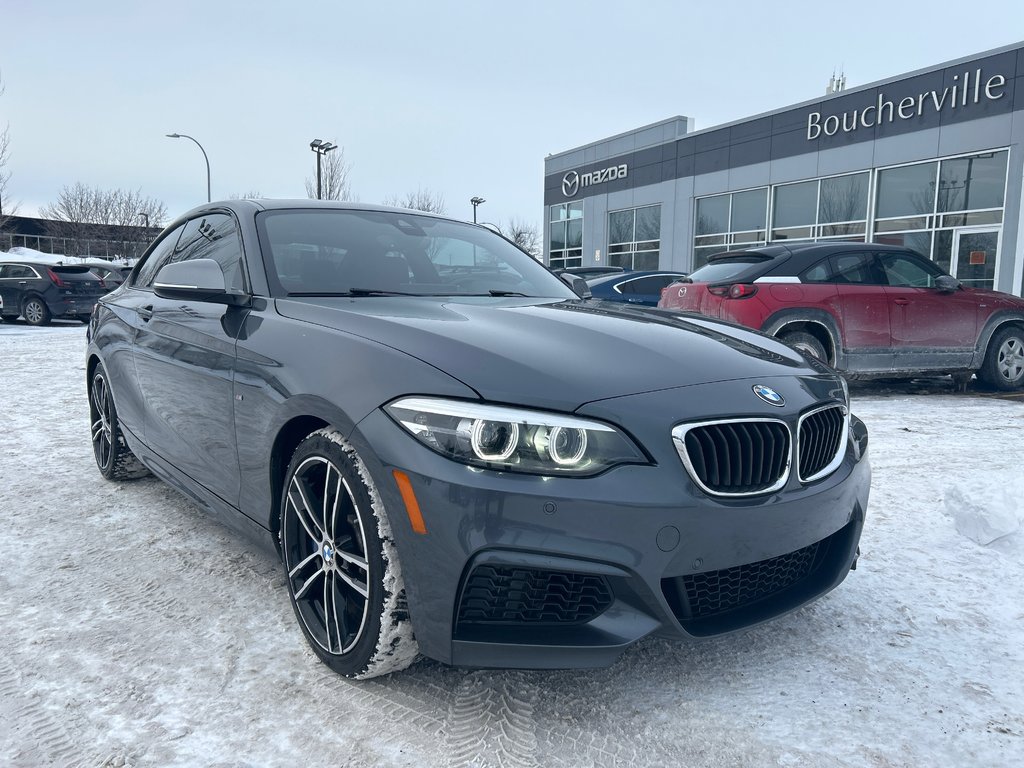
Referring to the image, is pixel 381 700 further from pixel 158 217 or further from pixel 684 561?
pixel 158 217

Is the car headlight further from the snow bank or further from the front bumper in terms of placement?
the snow bank

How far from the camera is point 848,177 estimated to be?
20.2m

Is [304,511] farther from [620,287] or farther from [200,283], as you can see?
[620,287]

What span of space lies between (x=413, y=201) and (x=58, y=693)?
45158 millimetres

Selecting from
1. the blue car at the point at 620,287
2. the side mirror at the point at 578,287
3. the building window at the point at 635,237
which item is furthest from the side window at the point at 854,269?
the building window at the point at 635,237

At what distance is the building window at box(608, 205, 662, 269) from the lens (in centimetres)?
2755

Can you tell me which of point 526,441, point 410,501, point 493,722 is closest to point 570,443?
point 526,441

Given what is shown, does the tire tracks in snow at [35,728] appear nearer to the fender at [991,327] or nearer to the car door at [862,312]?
the car door at [862,312]

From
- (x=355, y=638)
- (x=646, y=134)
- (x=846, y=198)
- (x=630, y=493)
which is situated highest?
(x=646, y=134)

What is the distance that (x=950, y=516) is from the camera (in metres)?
3.59

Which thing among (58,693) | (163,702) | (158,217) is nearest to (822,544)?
(163,702)

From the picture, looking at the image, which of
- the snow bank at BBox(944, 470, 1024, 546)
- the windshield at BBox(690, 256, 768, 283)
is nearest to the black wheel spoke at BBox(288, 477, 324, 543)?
the snow bank at BBox(944, 470, 1024, 546)

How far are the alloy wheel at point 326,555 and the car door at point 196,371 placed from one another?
0.46 meters

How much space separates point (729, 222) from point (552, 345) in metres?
23.5
